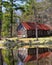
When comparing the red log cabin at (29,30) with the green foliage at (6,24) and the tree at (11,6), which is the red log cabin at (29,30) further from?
the tree at (11,6)

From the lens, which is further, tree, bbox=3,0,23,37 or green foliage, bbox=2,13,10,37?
green foliage, bbox=2,13,10,37

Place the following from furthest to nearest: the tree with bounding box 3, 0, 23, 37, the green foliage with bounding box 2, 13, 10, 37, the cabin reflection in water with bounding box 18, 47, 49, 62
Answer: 1. the green foliage with bounding box 2, 13, 10, 37
2. the tree with bounding box 3, 0, 23, 37
3. the cabin reflection in water with bounding box 18, 47, 49, 62

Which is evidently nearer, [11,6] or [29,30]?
[11,6]

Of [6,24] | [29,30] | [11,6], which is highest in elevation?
[11,6]

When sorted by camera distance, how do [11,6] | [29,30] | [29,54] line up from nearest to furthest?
1. [29,54]
2. [11,6]
3. [29,30]

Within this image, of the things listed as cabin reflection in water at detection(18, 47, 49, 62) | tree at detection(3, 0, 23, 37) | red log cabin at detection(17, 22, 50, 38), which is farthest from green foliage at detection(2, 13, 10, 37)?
cabin reflection in water at detection(18, 47, 49, 62)

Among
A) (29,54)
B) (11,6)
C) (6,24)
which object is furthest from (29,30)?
(29,54)

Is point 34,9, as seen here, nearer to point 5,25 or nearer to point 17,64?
point 5,25

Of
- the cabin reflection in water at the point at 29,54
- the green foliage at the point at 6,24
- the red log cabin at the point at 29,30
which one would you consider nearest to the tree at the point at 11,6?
the green foliage at the point at 6,24

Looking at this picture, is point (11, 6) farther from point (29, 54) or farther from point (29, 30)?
point (29, 54)

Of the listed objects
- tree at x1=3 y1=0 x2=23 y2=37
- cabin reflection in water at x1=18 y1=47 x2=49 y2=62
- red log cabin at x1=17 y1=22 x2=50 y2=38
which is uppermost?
tree at x1=3 y1=0 x2=23 y2=37

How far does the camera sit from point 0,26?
154ft

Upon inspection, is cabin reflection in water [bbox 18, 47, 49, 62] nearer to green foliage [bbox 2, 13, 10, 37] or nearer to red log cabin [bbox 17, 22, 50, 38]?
green foliage [bbox 2, 13, 10, 37]

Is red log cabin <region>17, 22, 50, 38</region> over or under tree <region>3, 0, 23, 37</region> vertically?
under
